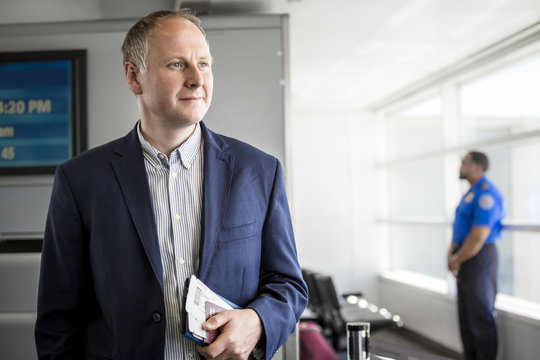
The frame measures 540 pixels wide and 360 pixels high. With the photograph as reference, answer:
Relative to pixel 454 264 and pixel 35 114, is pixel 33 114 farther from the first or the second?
pixel 454 264

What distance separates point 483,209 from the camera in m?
4.34

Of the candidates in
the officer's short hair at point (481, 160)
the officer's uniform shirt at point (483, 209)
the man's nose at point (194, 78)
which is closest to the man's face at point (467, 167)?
the officer's short hair at point (481, 160)

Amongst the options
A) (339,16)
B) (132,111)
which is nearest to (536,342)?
(339,16)

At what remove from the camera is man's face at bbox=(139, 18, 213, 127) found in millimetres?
1344

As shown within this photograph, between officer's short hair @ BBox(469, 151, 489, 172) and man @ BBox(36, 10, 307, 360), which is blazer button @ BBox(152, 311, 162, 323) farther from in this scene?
officer's short hair @ BBox(469, 151, 489, 172)

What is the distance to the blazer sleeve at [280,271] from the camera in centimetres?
133

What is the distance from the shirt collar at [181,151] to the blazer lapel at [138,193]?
0.08 ft

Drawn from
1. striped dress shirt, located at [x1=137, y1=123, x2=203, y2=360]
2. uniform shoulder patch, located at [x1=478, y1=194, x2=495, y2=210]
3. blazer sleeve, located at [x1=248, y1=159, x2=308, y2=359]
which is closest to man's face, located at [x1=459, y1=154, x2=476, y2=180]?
uniform shoulder patch, located at [x1=478, y1=194, x2=495, y2=210]

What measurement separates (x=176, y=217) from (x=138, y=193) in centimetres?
11

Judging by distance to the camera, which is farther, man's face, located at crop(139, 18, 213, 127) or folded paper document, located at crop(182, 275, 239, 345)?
man's face, located at crop(139, 18, 213, 127)

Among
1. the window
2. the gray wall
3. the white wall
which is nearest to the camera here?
the gray wall

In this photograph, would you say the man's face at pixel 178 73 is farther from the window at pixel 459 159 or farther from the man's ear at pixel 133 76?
the window at pixel 459 159

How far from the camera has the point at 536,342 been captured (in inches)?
169

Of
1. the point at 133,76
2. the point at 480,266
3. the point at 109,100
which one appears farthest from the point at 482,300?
the point at 133,76
